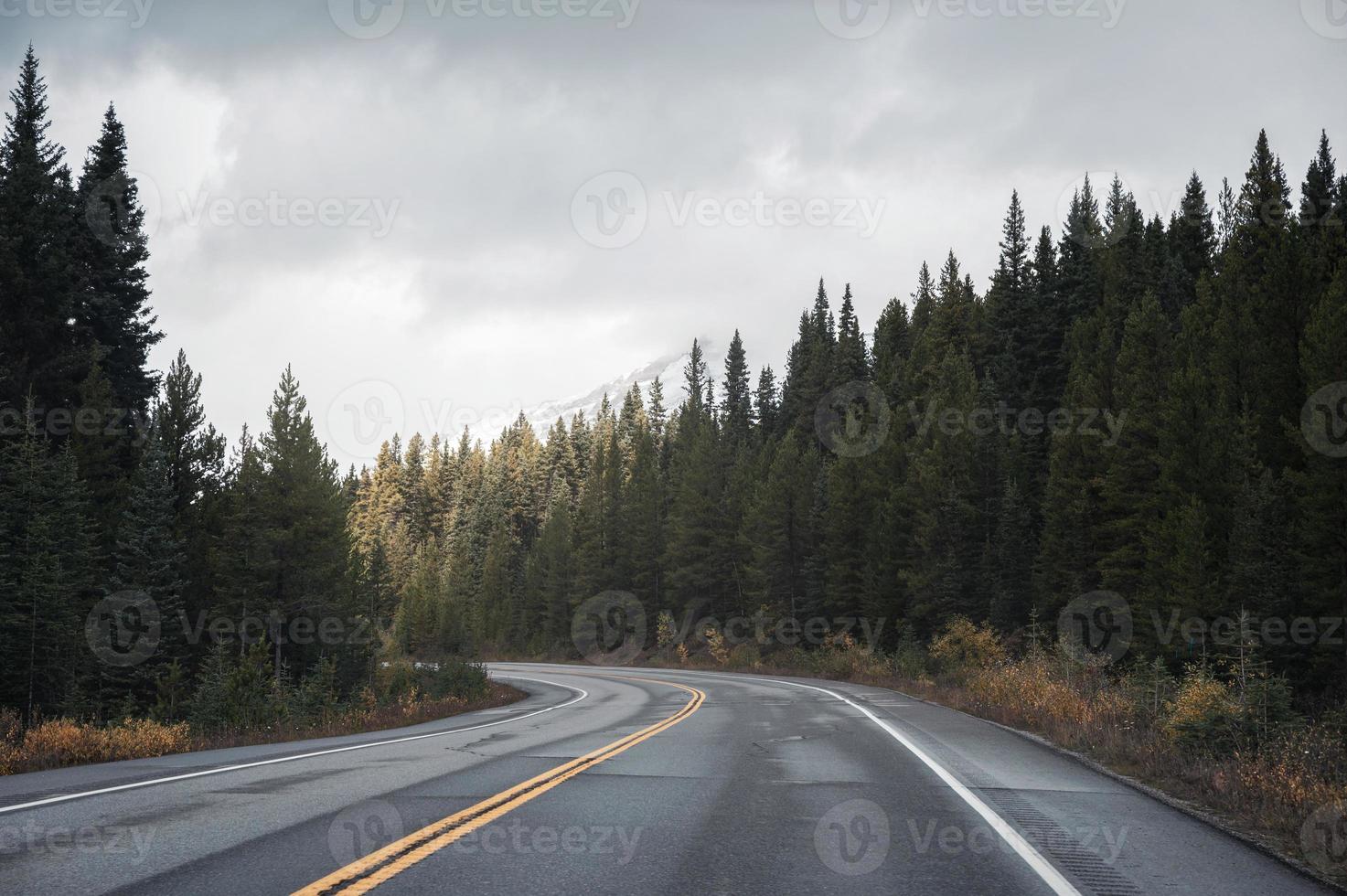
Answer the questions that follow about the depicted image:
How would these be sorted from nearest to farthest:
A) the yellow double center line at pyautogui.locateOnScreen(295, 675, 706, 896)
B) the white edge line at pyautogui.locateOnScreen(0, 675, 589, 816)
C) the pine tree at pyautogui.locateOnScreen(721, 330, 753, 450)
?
1. the yellow double center line at pyautogui.locateOnScreen(295, 675, 706, 896)
2. the white edge line at pyautogui.locateOnScreen(0, 675, 589, 816)
3. the pine tree at pyautogui.locateOnScreen(721, 330, 753, 450)

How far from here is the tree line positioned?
2816 cm

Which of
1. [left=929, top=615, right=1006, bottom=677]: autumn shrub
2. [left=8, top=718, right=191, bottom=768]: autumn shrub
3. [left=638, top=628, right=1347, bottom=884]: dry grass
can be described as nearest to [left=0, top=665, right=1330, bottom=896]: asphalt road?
[left=638, top=628, right=1347, bottom=884]: dry grass

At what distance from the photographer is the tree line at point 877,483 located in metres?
28.2

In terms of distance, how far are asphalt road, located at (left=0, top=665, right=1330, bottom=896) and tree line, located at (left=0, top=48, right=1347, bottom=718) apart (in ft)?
35.8

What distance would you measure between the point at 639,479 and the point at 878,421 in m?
25.6

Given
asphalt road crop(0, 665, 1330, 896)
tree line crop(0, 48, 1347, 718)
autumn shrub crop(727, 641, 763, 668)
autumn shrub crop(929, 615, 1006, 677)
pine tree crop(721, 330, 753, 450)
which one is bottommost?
autumn shrub crop(727, 641, 763, 668)

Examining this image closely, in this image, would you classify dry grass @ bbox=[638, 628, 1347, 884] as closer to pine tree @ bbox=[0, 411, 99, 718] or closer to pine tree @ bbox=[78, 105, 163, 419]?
pine tree @ bbox=[0, 411, 99, 718]

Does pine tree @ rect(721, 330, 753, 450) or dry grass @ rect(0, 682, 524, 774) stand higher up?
pine tree @ rect(721, 330, 753, 450)

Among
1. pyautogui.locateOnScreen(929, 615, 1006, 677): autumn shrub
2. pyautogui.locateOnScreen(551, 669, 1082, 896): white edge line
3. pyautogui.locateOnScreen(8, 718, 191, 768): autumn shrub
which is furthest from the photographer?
pyautogui.locateOnScreen(929, 615, 1006, 677): autumn shrub

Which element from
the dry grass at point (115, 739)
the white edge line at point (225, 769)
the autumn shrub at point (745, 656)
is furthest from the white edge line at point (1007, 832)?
the autumn shrub at point (745, 656)

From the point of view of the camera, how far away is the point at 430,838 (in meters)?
5.93

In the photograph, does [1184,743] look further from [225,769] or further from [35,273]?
[35,273]

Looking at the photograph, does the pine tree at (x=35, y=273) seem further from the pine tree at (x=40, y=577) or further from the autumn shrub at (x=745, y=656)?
the autumn shrub at (x=745, y=656)

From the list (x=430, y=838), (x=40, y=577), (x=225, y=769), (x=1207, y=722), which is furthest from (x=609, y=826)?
(x=40, y=577)
